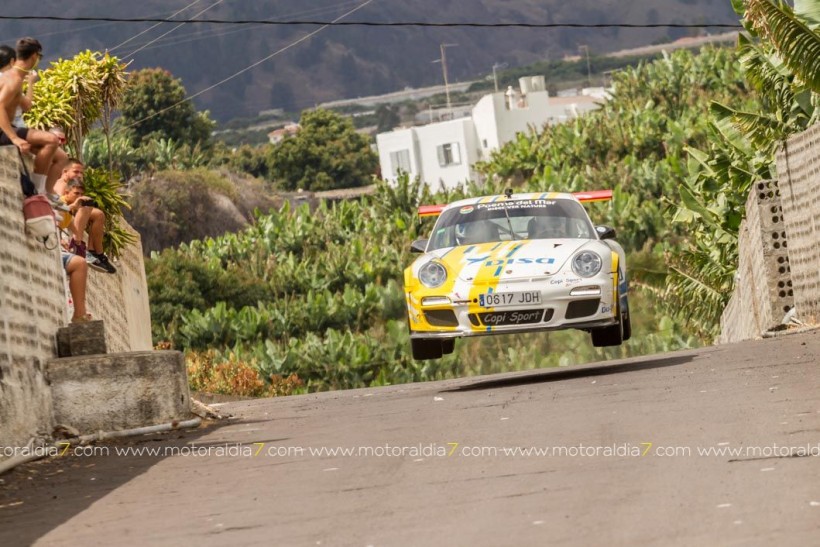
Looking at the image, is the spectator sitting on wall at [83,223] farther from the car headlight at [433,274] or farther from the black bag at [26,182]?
the car headlight at [433,274]

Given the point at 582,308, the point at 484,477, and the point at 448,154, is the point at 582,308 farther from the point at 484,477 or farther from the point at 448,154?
the point at 448,154

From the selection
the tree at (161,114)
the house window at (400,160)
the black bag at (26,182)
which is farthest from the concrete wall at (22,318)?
the house window at (400,160)

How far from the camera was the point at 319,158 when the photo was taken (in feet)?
440

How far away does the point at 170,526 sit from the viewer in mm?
6938

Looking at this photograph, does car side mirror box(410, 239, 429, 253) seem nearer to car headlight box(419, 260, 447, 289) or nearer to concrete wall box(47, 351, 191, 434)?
car headlight box(419, 260, 447, 289)

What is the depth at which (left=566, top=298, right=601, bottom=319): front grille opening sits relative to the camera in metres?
13.9

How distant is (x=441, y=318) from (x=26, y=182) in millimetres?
4033

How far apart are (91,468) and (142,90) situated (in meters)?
112

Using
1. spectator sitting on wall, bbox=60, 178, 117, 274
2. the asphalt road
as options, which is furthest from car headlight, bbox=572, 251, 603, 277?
spectator sitting on wall, bbox=60, 178, 117, 274

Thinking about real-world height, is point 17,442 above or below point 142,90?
below

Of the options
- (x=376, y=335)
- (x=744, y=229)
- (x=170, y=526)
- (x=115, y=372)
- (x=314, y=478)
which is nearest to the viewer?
(x=170, y=526)

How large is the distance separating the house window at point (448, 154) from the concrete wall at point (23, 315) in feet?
360

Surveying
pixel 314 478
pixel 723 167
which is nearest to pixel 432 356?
pixel 314 478

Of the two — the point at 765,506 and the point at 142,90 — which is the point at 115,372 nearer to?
the point at 765,506
